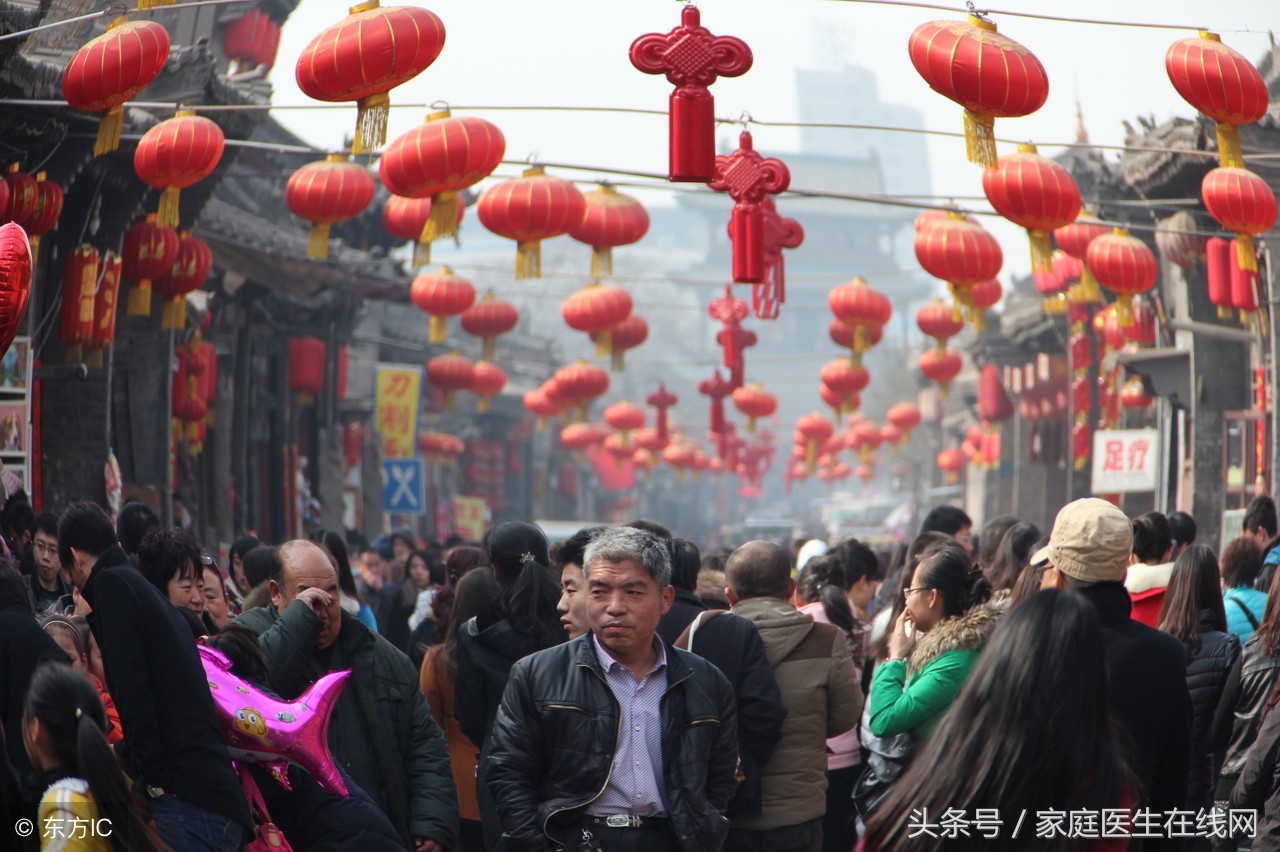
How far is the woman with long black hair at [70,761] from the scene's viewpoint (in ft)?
11.7

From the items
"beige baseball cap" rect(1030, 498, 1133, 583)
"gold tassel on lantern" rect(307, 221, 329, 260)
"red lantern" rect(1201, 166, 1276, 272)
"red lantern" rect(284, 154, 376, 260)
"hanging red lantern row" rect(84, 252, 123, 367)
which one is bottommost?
"beige baseball cap" rect(1030, 498, 1133, 583)

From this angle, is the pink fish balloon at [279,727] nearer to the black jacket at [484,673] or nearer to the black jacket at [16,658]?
the black jacket at [16,658]

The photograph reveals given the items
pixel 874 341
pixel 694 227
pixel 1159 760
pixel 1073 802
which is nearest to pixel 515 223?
pixel 874 341

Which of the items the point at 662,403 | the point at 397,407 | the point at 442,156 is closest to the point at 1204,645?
the point at 442,156

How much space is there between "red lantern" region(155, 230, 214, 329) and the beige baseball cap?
10.6 m

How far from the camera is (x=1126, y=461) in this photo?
17688mm

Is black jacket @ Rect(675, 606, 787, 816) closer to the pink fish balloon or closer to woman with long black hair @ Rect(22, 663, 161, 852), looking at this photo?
the pink fish balloon

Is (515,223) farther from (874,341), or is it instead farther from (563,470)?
(563,470)

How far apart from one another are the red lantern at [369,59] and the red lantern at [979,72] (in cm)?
278

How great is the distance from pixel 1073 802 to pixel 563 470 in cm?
4263

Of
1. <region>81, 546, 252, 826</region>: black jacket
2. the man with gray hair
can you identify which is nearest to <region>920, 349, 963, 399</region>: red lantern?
the man with gray hair

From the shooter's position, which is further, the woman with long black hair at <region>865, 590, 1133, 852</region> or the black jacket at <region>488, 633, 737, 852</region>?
the black jacket at <region>488, 633, 737, 852</region>

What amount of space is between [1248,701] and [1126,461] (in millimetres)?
11964

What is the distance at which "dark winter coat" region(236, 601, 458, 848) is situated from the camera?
4.93 metres
